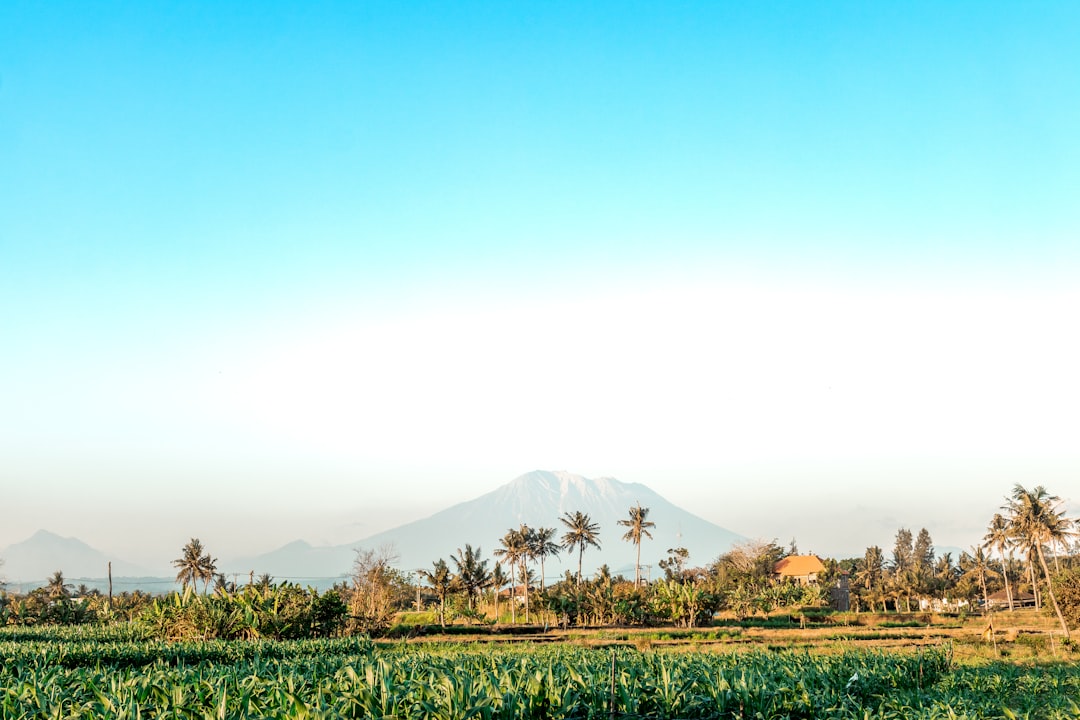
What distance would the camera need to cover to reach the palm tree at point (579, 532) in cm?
7594

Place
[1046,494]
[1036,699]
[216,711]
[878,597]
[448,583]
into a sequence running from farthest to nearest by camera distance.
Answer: [878,597] → [448,583] → [1046,494] → [1036,699] → [216,711]

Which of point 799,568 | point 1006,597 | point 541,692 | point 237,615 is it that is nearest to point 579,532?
point 799,568

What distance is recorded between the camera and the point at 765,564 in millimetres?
85438

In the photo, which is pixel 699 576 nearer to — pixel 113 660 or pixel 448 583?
pixel 448 583

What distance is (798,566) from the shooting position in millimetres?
85062

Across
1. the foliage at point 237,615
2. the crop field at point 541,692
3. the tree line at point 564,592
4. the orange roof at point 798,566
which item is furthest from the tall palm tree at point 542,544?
the crop field at point 541,692

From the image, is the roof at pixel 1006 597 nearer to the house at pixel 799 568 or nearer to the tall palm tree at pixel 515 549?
the house at pixel 799 568

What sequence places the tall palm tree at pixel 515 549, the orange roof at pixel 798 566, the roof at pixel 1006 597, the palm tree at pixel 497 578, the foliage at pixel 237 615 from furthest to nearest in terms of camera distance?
1. the roof at pixel 1006 597
2. the orange roof at pixel 798 566
3. the tall palm tree at pixel 515 549
4. the palm tree at pixel 497 578
5. the foliage at pixel 237 615

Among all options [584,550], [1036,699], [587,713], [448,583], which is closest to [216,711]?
[587,713]

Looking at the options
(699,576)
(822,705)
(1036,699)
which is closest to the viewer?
(822,705)

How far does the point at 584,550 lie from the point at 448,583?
824 inches

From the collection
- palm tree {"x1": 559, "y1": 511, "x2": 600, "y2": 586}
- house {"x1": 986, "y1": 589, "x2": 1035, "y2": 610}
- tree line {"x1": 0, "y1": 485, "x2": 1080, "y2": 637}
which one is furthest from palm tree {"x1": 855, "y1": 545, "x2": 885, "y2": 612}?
palm tree {"x1": 559, "y1": 511, "x2": 600, "y2": 586}

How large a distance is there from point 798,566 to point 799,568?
510mm

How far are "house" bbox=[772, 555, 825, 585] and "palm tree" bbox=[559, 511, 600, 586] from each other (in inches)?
807
